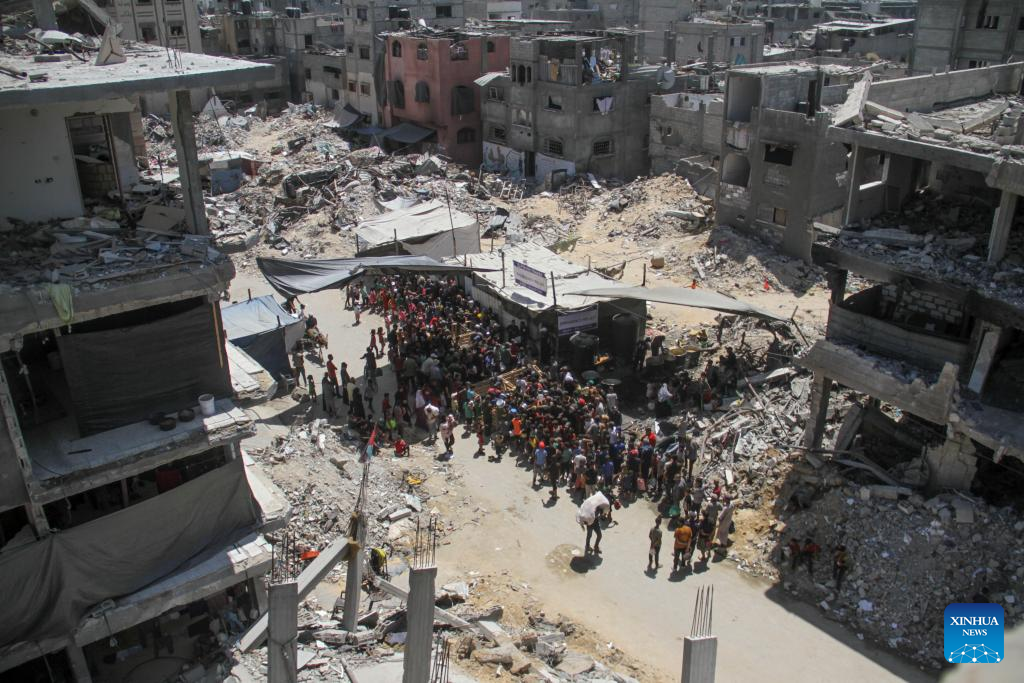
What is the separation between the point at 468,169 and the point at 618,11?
1554 inches

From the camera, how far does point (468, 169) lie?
45938mm

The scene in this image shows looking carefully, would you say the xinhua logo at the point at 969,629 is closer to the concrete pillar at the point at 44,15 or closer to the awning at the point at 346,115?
the concrete pillar at the point at 44,15

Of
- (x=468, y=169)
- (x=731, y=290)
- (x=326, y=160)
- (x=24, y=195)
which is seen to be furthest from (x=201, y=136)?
(x=24, y=195)

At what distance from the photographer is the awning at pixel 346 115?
173 feet

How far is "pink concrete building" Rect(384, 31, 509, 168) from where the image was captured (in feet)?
152

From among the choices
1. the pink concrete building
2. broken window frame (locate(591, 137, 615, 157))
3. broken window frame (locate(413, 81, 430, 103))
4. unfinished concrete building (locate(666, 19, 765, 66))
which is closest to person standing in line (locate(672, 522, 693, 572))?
broken window frame (locate(591, 137, 615, 157))

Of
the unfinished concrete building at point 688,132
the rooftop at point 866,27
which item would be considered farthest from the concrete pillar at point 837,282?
the rooftop at point 866,27

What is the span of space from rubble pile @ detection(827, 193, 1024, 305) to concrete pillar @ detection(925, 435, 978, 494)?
9.91ft

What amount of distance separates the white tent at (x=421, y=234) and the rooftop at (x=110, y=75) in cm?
1690

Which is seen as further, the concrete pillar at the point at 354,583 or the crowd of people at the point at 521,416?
the crowd of people at the point at 521,416

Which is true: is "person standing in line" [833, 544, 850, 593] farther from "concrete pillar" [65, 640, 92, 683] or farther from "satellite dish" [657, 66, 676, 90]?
"satellite dish" [657, 66, 676, 90]

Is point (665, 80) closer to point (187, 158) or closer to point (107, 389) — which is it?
point (187, 158)

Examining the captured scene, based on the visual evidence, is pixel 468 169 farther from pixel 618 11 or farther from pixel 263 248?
pixel 618 11

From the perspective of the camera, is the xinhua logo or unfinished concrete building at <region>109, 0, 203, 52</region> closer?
the xinhua logo
